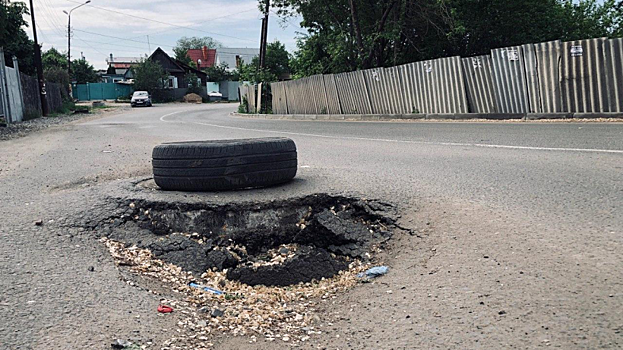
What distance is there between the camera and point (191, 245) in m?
4.08

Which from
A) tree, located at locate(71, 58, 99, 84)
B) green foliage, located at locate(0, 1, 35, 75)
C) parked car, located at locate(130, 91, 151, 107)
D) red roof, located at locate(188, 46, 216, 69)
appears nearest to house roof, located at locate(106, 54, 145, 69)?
red roof, located at locate(188, 46, 216, 69)

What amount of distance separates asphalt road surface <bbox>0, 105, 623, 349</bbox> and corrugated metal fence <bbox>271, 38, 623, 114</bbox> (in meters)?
6.93

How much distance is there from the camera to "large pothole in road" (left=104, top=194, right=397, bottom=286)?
12.8 feet

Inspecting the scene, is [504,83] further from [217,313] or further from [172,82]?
[172,82]

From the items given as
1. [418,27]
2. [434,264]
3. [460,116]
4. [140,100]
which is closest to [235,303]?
[434,264]

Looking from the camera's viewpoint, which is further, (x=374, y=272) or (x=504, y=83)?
(x=504, y=83)

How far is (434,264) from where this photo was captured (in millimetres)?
3465

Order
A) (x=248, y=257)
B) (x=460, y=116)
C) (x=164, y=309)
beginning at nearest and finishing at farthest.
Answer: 1. (x=164, y=309)
2. (x=248, y=257)
3. (x=460, y=116)

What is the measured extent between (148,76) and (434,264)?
68357mm

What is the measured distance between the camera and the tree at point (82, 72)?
80.7m

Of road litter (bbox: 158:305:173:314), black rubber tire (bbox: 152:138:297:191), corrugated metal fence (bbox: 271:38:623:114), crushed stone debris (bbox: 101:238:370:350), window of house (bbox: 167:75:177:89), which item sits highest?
window of house (bbox: 167:75:177:89)

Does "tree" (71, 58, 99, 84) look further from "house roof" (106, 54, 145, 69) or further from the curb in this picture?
the curb

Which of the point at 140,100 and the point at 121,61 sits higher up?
the point at 121,61

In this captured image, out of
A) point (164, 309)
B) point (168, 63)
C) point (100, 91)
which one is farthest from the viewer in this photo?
point (168, 63)
